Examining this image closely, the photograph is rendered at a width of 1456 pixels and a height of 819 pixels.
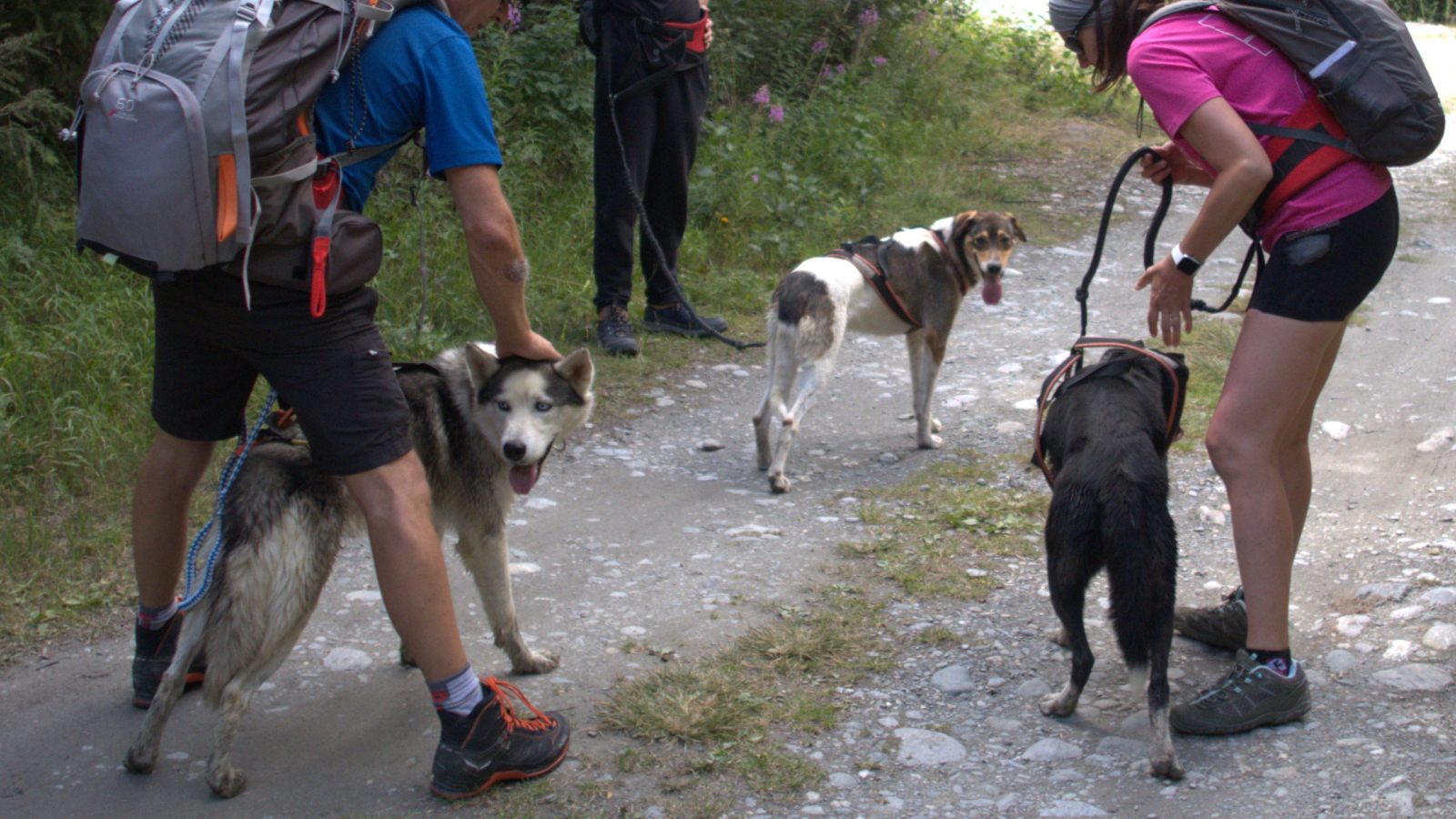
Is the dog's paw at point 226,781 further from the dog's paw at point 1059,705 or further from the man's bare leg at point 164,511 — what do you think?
the dog's paw at point 1059,705

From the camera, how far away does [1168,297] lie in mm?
2682

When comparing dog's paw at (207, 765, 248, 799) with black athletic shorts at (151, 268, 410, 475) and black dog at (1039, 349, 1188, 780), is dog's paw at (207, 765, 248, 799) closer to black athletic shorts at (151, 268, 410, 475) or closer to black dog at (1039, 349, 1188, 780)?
black athletic shorts at (151, 268, 410, 475)

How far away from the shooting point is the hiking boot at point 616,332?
563 cm

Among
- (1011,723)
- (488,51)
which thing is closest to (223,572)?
(1011,723)

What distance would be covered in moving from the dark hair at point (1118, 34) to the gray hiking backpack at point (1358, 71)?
0.78 ft

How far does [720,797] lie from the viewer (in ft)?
8.30

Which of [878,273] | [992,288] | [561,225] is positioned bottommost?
[561,225]

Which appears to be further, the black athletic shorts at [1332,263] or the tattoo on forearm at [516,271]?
the black athletic shorts at [1332,263]

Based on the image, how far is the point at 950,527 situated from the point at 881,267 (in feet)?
4.58

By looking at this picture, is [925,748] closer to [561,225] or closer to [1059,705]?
[1059,705]

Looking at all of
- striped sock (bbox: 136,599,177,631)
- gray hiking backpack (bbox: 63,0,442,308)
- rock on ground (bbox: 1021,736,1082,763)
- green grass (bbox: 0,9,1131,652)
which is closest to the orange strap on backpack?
gray hiking backpack (bbox: 63,0,442,308)

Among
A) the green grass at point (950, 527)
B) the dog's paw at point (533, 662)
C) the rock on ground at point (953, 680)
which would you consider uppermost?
the dog's paw at point (533, 662)

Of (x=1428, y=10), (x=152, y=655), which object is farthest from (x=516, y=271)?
(x=1428, y=10)

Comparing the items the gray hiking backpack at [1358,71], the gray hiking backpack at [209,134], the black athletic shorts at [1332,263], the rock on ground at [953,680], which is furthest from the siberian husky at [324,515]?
the gray hiking backpack at [1358,71]
